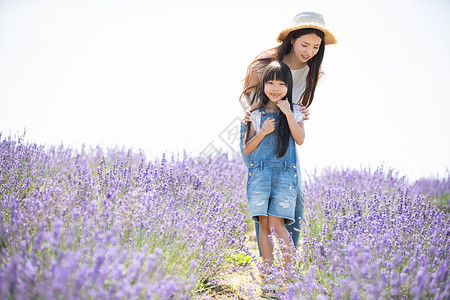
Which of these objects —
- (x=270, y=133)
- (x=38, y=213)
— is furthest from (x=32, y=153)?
(x=270, y=133)

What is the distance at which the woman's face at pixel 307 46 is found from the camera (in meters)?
2.53

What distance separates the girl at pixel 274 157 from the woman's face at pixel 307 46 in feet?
0.79

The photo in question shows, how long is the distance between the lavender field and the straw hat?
4.08ft

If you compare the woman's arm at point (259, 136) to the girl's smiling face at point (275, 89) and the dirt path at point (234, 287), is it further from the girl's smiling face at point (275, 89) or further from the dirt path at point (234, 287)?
the dirt path at point (234, 287)

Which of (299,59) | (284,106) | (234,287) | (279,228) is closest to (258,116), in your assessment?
(284,106)

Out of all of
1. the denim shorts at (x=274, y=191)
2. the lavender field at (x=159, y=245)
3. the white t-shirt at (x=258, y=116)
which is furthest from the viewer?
the white t-shirt at (x=258, y=116)

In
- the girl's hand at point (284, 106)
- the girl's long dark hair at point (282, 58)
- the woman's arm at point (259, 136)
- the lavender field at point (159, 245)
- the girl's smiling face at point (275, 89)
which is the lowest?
the lavender field at point (159, 245)

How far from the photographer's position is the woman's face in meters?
2.53

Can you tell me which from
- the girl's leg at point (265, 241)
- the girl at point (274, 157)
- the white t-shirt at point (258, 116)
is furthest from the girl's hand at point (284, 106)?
the girl's leg at point (265, 241)

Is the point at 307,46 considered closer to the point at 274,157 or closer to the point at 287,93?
the point at 287,93

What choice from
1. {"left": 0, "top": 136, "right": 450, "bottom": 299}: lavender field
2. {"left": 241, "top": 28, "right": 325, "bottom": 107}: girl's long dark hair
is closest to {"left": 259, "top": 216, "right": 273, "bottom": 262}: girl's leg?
{"left": 0, "top": 136, "right": 450, "bottom": 299}: lavender field

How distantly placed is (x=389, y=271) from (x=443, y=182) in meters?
4.49

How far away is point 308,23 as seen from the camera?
8.31ft

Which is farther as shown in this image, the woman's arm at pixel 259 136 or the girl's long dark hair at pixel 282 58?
the girl's long dark hair at pixel 282 58
